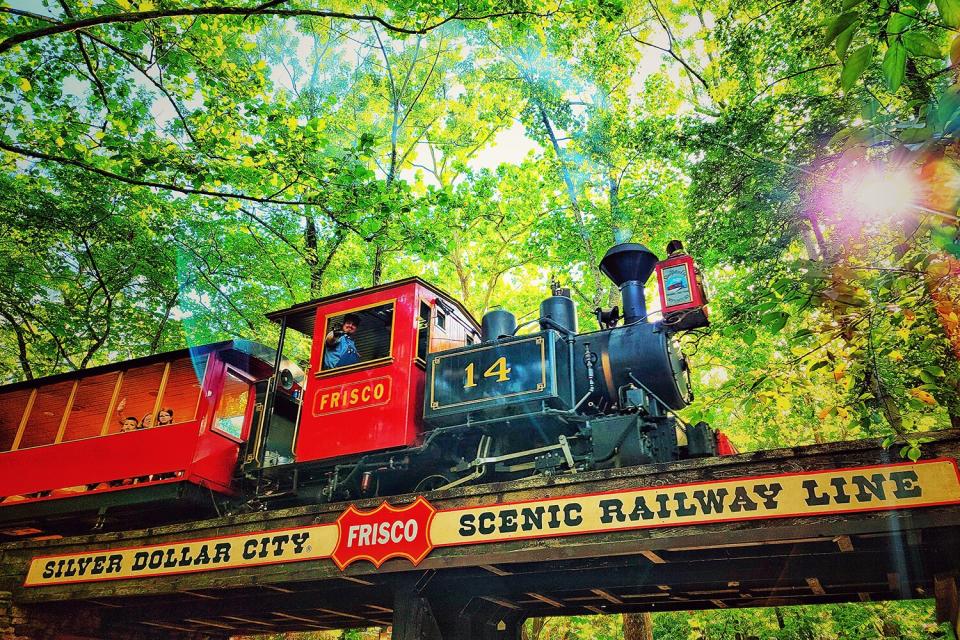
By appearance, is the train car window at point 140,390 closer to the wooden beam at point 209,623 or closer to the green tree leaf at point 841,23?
the wooden beam at point 209,623

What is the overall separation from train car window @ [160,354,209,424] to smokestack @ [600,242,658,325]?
5.77 metres

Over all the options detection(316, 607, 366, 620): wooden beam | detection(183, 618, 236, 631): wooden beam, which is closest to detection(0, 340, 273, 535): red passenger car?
detection(183, 618, 236, 631): wooden beam

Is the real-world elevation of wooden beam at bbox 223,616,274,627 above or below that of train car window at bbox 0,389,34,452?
below

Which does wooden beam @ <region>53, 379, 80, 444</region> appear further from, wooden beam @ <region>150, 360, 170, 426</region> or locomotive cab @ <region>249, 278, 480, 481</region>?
locomotive cab @ <region>249, 278, 480, 481</region>

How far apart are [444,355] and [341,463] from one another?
5.74 ft

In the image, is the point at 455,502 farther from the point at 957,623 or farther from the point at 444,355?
the point at 957,623

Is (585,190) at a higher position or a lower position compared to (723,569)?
higher

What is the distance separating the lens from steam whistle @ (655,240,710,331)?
630 cm

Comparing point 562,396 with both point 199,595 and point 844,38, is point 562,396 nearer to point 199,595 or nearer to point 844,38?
point 199,595

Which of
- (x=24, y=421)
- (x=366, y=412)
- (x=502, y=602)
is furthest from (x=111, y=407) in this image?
(x=502, y=602)

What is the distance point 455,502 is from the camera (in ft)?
17.3

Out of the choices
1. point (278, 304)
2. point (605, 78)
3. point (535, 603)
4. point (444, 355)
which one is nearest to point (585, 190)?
point (605, 78)

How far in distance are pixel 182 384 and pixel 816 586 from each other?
821 centimetres

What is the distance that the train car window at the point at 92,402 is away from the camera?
933 centimetres
